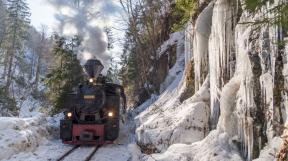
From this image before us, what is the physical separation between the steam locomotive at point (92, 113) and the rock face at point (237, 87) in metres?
2.88

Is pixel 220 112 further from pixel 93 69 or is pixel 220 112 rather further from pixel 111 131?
pixel 93 69

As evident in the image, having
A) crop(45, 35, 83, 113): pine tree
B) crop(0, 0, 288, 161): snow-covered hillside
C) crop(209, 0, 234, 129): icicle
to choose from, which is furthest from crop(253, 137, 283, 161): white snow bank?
crop(45, 35, 83, 113): pine tree

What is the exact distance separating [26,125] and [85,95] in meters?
2.80

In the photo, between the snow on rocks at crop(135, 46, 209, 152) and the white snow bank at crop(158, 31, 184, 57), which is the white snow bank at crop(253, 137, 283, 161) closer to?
the snow on rocks at crop(135, 46, 209, 152)

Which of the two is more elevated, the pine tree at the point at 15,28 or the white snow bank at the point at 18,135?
the pine tree at the point at 15,28

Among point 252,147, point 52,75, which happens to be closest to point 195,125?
point 252,147

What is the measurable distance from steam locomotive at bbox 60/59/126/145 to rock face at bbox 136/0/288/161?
2.88 meters

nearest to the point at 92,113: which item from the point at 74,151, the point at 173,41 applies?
the point at 74,151

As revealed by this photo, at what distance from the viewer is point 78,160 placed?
11.3 metres

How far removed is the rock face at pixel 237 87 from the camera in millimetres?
6430

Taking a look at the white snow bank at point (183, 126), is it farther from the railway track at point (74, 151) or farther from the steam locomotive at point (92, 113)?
the steam locomotive at point (92, 113)

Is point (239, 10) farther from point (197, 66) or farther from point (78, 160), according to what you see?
point (78, 160)

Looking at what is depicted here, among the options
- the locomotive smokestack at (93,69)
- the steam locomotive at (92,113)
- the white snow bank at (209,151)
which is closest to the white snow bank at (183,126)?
the white snow bank at (209,151)

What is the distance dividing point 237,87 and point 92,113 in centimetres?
837
